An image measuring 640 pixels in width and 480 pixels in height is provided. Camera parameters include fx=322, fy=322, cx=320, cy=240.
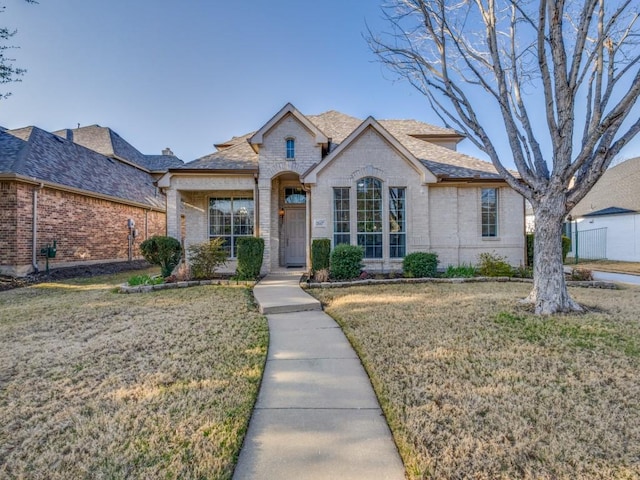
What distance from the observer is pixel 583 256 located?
71.7ft

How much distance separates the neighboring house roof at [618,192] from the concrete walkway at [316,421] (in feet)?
77.8

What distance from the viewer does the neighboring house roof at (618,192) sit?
20359 millimetres

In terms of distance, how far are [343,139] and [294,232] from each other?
4526 millimetres

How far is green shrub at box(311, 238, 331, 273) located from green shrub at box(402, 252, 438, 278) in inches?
107

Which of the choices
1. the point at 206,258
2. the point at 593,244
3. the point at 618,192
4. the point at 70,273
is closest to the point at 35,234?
the point at 70,273

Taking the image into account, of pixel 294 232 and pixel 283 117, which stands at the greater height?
pixel 283 117

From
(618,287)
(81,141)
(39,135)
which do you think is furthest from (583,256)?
(81,141)

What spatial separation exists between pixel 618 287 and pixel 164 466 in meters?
12.5

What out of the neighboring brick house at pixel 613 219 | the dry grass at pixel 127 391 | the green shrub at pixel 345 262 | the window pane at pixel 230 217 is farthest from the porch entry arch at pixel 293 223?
the neighboring brick house at pixel 613 219

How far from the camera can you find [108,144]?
22.4 metres

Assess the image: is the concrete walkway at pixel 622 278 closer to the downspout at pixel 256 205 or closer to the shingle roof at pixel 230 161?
the downspout at pixel 256 205

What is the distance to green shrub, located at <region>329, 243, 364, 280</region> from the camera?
34.0 ft

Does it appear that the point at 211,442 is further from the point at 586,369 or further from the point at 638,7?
the point at 638,7

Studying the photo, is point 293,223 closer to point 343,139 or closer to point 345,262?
point 343,139
